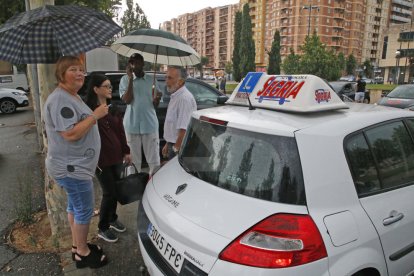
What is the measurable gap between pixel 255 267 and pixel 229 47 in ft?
373

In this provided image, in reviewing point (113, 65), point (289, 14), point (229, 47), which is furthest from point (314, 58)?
point (229, 47)

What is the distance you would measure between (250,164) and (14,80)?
789 inches

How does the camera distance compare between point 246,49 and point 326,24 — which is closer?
point 246,49

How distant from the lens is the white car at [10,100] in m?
13.7

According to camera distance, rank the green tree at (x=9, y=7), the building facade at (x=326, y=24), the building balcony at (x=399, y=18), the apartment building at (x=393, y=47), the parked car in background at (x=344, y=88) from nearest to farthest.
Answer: the green tree at (x=9, y=7) → the parked car in background at (x=344, y=88) → the apartment building at (x=393, y=47) → the building facade at (x=326, y=24) → the building balcony at (x=399, y=18)

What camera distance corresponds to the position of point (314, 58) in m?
33.0

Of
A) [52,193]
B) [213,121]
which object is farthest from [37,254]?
[213,121]

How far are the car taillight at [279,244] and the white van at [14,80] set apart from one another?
19.9 meters

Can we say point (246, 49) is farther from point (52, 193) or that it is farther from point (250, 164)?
point (250, 164)

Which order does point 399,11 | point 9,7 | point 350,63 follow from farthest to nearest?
point 399,11 → point 350,63 → point 9,7

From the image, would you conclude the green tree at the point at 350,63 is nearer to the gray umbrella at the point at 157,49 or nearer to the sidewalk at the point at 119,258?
the gray umbrella at the point at 157,49

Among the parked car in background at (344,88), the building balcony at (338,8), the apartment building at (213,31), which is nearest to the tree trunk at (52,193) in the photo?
the parked car in background at (344,88)

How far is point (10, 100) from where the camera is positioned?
13938mm

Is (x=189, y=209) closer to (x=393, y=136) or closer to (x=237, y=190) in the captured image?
(x=237, y=190)
